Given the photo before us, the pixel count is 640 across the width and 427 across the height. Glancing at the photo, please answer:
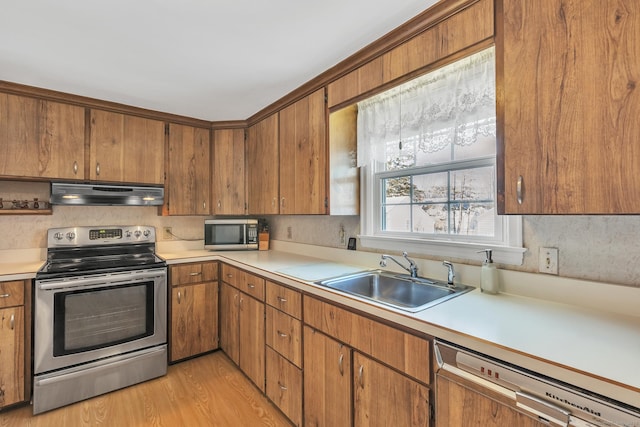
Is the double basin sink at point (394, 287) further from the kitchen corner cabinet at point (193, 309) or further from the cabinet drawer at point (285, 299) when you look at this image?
the kitchen corner cabinet at point (193, 309)

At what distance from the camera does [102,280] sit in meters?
2.17

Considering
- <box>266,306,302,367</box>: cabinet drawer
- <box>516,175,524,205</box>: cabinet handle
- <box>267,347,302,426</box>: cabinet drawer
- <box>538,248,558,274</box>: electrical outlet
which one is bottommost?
<box>267,347,302,426</box>: cabinet drawer


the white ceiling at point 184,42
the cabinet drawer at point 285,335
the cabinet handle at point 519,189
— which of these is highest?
the white ceiling at point 184,42

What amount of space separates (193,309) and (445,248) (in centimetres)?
213

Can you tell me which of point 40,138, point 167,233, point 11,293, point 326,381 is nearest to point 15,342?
point 11,293

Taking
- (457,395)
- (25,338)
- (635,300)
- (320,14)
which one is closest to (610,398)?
(457,395)

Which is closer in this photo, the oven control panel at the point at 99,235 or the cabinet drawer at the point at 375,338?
the cabinet drawer at the point at 375,338

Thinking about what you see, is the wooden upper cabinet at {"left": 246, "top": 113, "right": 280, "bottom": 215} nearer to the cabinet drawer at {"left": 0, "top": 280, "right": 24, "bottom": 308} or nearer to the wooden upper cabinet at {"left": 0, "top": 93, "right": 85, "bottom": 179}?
the wooden upper cabinet at {"left": 0, "top": 93, "right": 85, "bottom": 179}

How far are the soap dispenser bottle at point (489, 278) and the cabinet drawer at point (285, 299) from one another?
0.95 meters

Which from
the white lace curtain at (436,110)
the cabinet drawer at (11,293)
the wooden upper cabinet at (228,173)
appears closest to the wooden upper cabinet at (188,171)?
the wooden upper cabinet at (228,173)

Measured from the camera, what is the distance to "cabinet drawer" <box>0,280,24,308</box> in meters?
1.92

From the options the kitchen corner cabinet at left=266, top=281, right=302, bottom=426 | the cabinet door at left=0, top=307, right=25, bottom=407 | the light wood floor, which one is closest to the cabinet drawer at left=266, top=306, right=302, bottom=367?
the kitchen corner cabinet at left=266, top=281, right=302, bottom=426

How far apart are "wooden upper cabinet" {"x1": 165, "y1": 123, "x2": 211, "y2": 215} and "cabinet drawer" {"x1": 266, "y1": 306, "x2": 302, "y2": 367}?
153 centimetres

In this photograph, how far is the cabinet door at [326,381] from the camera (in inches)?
55.4
